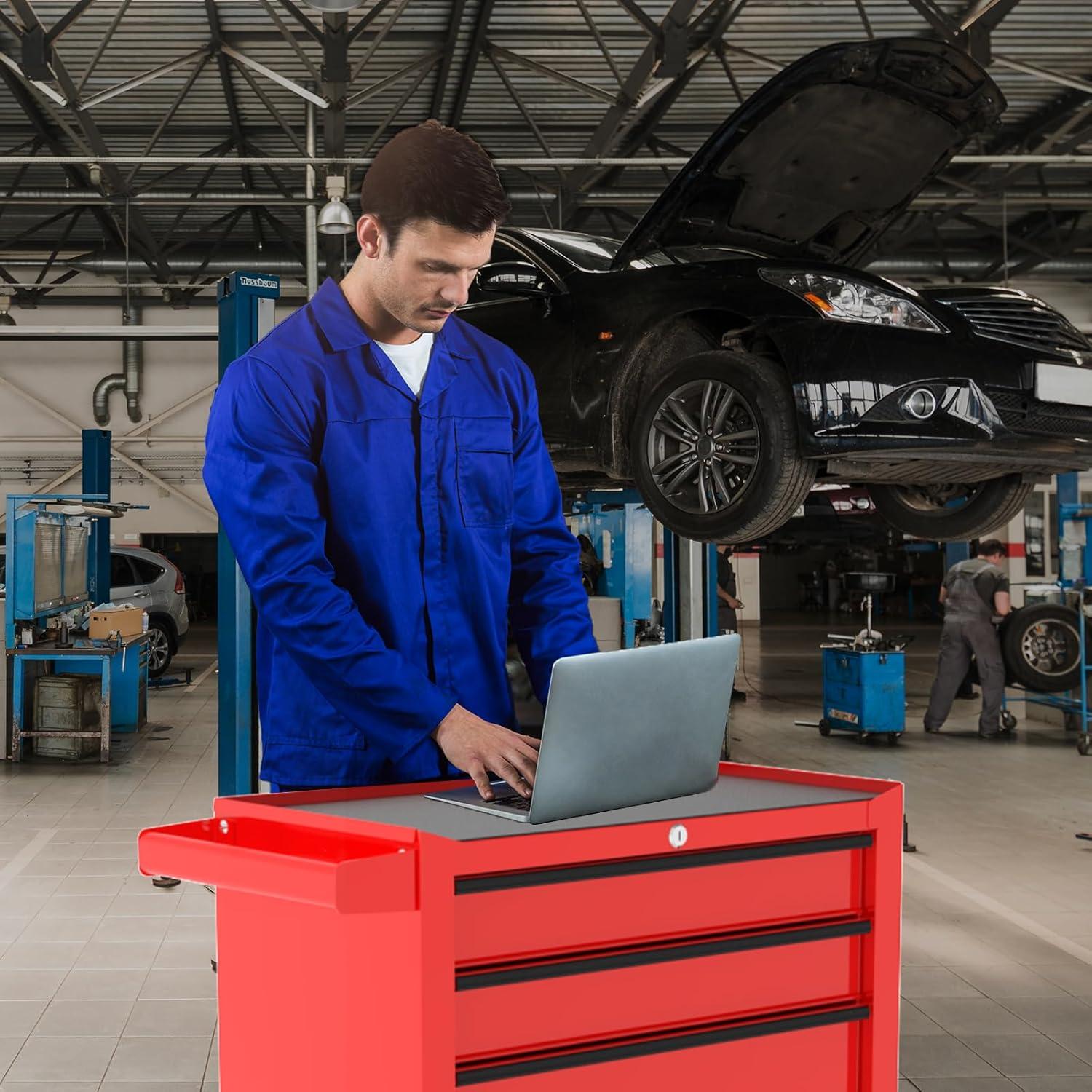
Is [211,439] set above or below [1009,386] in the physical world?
below

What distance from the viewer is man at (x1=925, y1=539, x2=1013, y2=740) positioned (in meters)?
9.17

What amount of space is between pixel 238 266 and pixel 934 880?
12.5 meters

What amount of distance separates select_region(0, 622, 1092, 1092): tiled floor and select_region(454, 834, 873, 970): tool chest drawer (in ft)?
7.44

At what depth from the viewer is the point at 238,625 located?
12.1 ft

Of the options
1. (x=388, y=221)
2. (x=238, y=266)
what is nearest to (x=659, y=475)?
(x=388, y=221)

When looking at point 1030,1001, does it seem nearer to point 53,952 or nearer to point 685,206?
point 685,206

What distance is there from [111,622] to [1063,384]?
6.77 metres

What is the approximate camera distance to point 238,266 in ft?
49.8

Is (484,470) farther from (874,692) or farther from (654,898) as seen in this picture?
(874,692)

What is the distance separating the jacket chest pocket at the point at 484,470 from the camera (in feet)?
5.56

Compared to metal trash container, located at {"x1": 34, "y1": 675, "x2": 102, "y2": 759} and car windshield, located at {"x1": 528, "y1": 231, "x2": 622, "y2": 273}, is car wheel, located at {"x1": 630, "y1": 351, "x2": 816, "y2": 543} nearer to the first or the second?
car windshield, located at {"x1": 528, "y1": 231, "x2": 622, "y2": 273}

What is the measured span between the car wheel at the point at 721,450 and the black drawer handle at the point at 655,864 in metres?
2.55

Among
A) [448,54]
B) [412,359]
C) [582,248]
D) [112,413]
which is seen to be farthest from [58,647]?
[112,413]

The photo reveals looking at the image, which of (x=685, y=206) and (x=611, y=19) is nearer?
(x=685, y=206)
